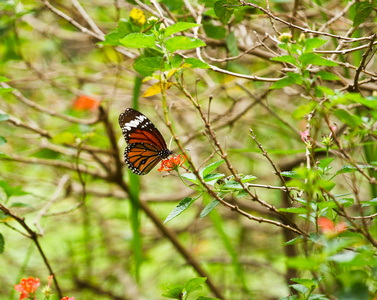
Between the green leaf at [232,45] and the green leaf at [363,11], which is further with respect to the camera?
the green leaf at [232,45]

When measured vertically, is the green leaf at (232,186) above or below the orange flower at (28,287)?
above

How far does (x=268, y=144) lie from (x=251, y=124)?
0.39m

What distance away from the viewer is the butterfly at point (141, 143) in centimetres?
151

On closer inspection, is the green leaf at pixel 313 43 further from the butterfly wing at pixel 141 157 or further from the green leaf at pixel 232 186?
the butterfly wing at pixel 141 157

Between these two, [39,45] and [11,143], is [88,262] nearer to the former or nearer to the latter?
[11,143]

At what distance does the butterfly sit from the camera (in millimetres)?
1506

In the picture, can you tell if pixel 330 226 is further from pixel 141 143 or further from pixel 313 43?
pixel 141 143

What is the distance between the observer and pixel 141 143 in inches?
64.8

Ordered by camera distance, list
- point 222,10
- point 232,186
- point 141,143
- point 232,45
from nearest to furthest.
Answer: point 232,186 < point 222,10 < point 232,45 < point 141,143

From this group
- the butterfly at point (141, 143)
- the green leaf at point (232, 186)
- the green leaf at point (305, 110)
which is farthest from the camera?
the butterfly at point (141, 143)

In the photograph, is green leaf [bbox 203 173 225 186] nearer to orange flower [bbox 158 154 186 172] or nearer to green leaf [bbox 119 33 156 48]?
orange flower [bbox 158 154 186 172]

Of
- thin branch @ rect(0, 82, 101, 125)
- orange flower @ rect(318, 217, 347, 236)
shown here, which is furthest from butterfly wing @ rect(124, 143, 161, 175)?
orange flower @ rect(318, 217, 347, 236)

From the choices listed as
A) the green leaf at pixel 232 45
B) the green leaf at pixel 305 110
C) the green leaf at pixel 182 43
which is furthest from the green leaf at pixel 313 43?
the green leaf at pixel 232 45

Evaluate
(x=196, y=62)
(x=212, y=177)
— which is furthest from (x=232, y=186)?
(x=196, y=62)
